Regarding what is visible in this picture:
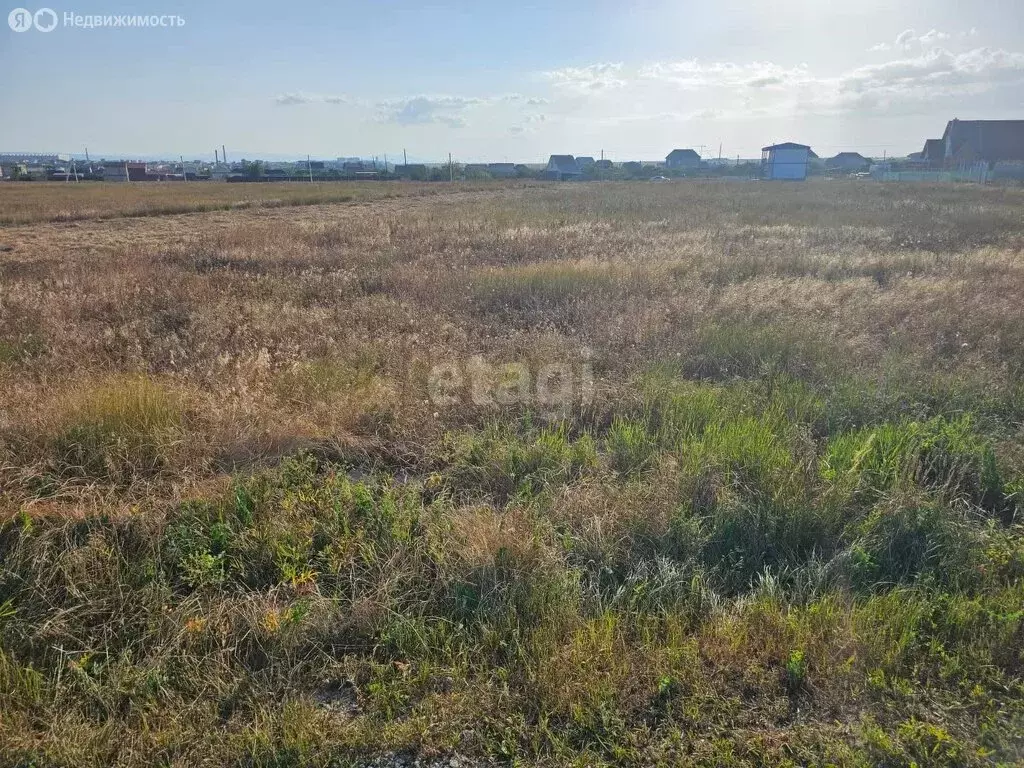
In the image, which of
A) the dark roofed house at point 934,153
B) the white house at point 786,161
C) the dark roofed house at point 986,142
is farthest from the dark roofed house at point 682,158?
the dark roofed house at point 986,142

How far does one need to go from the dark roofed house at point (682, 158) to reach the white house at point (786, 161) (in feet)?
120

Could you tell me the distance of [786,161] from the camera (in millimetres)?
71188

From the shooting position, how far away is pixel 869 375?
18.8 ft

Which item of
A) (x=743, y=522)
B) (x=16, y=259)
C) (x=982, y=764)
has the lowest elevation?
(x=982, y=764)

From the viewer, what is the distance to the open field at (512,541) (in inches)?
96.0

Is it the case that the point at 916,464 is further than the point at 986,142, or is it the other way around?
the point at 986,142

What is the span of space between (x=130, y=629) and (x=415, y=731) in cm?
148

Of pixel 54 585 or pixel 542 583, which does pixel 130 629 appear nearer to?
pixel 54 585

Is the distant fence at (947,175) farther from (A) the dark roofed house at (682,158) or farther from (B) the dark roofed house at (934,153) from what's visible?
(A) the dark roofed house at (682,158)

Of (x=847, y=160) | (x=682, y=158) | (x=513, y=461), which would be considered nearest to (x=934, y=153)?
(x=847, y=160)

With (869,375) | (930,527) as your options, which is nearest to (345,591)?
(930,527)

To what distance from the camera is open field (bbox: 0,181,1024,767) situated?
2438mm

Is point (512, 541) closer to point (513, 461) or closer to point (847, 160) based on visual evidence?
point (513, 461)

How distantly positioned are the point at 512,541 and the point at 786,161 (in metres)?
79.5
